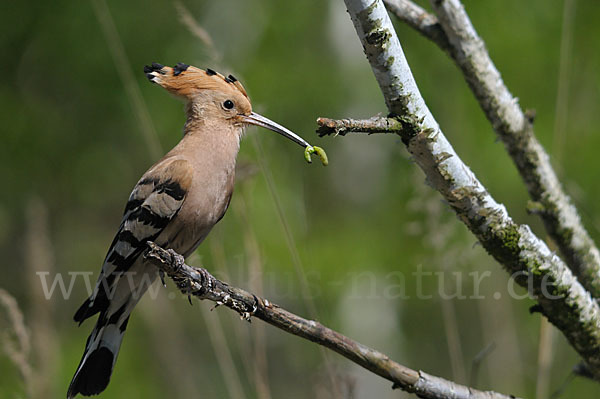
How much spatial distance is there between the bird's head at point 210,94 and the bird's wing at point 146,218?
0.96 feet

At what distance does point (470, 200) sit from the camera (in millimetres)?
1983

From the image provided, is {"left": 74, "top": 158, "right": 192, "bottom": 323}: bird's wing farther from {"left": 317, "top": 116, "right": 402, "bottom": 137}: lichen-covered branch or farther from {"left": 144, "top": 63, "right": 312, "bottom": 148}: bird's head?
{"left": 317, "top": 116, "right": 402, "bottom": 137}: lichen-covered branch

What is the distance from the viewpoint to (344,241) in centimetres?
621

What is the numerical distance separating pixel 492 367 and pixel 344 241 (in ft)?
6.23

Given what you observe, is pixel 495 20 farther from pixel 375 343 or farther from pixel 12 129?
pixel 12 129

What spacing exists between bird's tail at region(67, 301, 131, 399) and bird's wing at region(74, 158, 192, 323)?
0.16 metres

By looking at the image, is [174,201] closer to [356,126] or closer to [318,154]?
[318,154]

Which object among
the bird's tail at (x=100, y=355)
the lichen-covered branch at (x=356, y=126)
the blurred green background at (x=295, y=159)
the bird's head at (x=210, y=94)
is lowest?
the bird's tail at (x=100, y=355)

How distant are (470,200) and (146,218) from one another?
118cm

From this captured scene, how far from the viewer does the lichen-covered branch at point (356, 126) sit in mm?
1665

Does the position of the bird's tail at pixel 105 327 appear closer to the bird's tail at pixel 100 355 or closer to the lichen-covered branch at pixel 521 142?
the bird's tail at pixel 100 355

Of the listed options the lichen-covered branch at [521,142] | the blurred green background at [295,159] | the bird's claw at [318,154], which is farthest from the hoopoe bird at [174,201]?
the blurred green background at [295,159]

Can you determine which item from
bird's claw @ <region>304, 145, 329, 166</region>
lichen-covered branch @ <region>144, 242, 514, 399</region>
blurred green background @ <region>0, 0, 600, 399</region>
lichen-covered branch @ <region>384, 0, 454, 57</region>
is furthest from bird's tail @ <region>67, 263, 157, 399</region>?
blurred green background @ <region>0, 0, 600, 399</region>

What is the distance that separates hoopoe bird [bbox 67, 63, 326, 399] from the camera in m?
2.51
